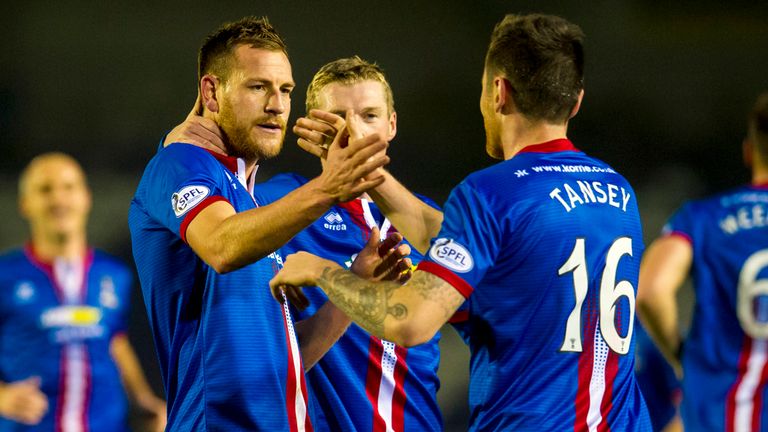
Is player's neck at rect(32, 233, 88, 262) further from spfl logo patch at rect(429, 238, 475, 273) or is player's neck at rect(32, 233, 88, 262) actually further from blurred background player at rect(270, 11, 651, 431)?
spfl logo patch at rect(429, 238, 475, 273)

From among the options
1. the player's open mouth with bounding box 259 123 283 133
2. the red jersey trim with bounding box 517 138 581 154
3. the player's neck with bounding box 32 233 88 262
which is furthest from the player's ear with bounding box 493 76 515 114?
the player's neck with bounding box 32 233 88 262

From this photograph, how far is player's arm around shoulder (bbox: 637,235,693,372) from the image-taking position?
3924 millimetres

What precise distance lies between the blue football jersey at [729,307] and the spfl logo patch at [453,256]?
1.84 meters

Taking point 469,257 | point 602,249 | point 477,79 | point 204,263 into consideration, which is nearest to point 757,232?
point 602,249

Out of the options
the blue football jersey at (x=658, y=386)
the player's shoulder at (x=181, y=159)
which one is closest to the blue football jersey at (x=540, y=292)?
the player's shoulder at (x=181, y=159)

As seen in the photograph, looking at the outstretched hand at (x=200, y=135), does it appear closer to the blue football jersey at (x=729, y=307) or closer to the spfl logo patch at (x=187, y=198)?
the spfl logo patch at (x=187, y=198)

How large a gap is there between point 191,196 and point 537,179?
846 millimetres

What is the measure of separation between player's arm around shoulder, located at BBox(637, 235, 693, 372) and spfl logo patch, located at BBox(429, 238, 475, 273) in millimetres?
1896

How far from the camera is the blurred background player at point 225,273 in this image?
2248mm

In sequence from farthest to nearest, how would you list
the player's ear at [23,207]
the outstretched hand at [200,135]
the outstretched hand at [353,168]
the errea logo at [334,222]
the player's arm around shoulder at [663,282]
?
the player's ear at [23,207] < the player's arm around shoulder at [663,282] < the errea logo at [334,222] < the outstretched hand at [200,135] < the outstretched hand at [353,168]

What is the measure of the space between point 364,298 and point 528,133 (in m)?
0.62

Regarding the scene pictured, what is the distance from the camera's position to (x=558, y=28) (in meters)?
2.56

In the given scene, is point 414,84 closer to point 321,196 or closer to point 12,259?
point 12,259

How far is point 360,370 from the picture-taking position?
3332mm
